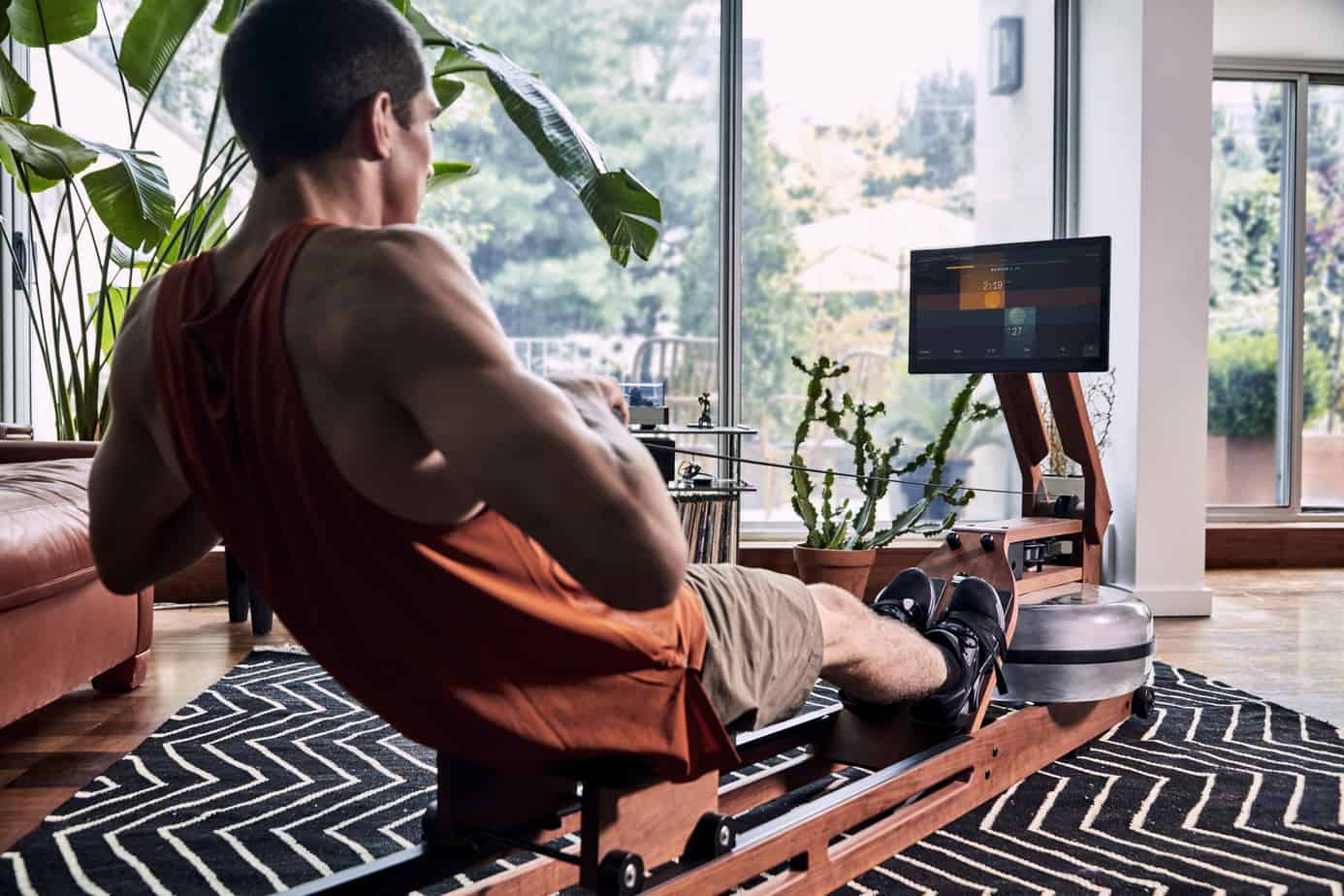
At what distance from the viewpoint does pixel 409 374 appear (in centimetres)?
108

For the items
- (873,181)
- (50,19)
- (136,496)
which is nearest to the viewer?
(136,496)

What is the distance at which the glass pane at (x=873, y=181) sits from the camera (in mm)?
4965

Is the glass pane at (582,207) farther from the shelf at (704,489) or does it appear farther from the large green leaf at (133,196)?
the large green leaf at (133,196)

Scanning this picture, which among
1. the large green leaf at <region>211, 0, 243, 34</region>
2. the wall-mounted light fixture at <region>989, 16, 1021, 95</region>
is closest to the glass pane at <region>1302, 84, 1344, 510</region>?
the wall-mounted light fixture at <region>989, 16, 1021, 95</region>

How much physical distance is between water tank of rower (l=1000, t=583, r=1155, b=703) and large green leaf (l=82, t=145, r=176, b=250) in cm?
244

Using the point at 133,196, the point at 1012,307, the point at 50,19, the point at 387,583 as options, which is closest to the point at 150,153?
the point at 133,196

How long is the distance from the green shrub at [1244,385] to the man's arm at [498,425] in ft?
17.1

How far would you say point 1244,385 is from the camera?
5645 mm

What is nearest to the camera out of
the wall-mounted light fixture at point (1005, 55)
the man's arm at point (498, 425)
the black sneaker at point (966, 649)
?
the man's arm at point (498, 425)

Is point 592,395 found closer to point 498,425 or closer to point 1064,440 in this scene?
point 498,425

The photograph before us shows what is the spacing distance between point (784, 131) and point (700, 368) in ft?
3.43

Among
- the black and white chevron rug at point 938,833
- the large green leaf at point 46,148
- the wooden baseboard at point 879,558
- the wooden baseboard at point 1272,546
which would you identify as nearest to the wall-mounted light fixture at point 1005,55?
the wooden baseboard at point 879,558

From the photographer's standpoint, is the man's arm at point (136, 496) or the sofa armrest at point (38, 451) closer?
the man's arm at point (136, 496)

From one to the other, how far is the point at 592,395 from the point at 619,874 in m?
0.59
